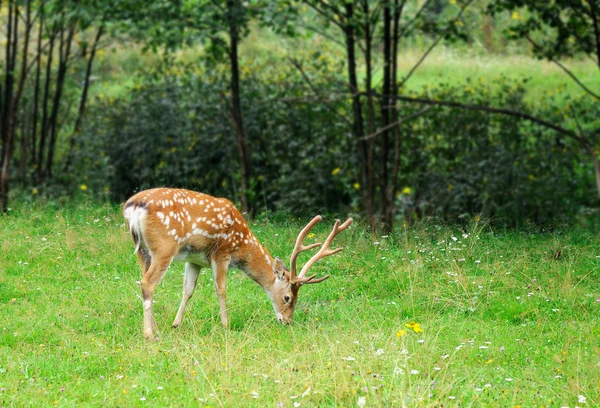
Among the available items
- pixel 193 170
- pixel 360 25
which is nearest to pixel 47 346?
pixel 360 25

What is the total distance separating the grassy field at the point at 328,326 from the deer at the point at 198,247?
0.77ft

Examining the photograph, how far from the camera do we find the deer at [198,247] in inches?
279

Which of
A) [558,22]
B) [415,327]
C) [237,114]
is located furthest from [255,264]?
[558,22]

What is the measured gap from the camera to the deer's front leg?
743 cm

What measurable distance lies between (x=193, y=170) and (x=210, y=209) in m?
8.01

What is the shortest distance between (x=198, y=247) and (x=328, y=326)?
1.26m

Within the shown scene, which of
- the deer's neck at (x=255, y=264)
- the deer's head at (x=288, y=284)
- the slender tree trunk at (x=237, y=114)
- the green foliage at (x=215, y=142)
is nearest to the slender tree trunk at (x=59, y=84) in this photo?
the green foliage at (x=215, y=142)

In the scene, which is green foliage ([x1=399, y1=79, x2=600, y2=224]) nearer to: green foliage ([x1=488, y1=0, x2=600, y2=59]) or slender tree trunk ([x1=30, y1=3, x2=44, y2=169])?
green foliage ([x1=488, y1=0, x2=600, y2=59])

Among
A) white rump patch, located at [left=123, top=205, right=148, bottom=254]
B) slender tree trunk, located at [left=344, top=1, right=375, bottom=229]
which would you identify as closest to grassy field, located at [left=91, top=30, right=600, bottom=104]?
slender tree trunk, located at [left=344, top=1, right=375, bottom=229]

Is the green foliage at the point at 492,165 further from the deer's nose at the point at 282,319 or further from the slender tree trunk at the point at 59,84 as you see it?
the deer's nose at the point at 282,319

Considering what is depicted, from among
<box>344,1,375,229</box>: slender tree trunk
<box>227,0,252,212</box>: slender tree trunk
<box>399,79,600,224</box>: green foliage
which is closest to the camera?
<box>344,1,375,229</box>: slender tree trunk

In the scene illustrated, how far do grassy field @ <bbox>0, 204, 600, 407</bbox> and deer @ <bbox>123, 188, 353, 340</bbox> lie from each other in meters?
0.24

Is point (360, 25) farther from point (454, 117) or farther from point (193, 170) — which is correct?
point (193, 170)

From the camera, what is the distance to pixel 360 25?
11484 millimetres
